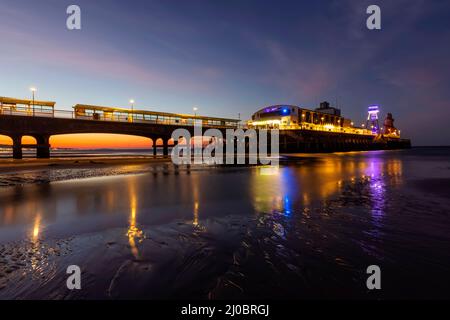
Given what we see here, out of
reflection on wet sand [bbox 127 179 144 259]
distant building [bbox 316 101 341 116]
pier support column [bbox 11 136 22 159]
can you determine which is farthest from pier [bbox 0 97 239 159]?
distant building [bbox 316 101 341 116]

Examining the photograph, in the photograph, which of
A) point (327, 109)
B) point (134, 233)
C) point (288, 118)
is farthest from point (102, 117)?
point (327, 109)

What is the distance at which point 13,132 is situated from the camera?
28.5 metres

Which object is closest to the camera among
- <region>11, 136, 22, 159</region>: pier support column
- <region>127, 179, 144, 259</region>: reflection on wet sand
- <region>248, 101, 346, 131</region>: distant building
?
<region>127, 179, 144, 259</region>: reflection on wet sand

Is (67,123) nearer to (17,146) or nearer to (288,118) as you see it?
(17,146)

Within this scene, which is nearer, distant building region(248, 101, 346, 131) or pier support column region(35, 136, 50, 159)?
pier support column region(35, 136, 50, 159)

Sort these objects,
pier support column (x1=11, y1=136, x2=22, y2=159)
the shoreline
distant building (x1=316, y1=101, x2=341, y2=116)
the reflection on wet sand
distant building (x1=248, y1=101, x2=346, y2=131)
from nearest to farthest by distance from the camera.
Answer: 1. the reflection on wet sand
2. the shoreline
3. pier support column (x1=11, y1=136, x2=22, y2=159)
4. distant building (x1=248, y1=101, x2=346, y2=131)
5. distant building (x1=316, y1=101, x2=341, y2=116)

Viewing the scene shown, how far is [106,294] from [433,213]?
10.0 meters

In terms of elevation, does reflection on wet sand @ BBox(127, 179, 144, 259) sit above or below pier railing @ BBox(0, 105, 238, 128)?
below

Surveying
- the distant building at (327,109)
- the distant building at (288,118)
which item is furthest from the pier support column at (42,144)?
the distant building at (327,109)

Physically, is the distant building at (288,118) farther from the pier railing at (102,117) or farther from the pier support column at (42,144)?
the pier support column at (42,144)

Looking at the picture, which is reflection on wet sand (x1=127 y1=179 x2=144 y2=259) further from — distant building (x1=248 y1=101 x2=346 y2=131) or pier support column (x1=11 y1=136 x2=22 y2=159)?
distant building (x1=248 y1=101 x2=346 y2=131)

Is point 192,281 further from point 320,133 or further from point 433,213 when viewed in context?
point 320,133

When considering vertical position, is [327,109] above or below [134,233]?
above

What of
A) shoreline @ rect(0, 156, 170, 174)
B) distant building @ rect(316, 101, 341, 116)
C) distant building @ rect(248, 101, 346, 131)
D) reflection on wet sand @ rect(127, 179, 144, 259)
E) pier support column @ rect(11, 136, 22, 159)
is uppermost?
distant building @ rect(316, 101, 341, 116)
